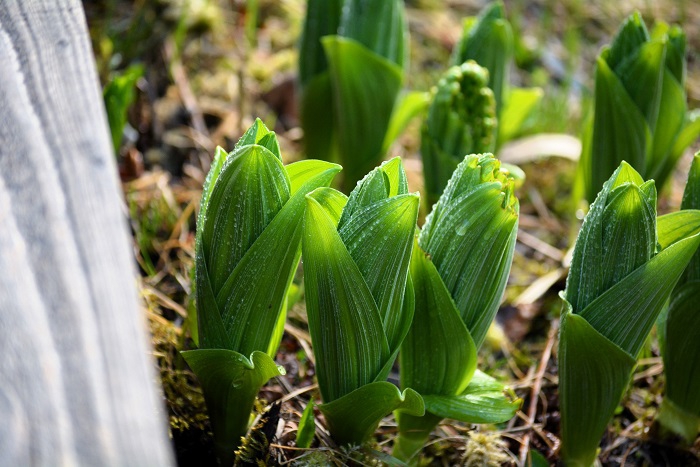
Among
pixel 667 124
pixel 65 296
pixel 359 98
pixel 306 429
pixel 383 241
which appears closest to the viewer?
pixel 65 296

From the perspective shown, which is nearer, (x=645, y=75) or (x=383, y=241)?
(x=383, y=241)

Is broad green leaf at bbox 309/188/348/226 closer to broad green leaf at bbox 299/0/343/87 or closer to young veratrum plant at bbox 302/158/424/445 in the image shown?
young veratrum plant at bbox 302/158/424/445

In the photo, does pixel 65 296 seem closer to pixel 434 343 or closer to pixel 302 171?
pixel 302 171

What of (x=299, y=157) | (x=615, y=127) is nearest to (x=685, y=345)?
(x=615, y=127)

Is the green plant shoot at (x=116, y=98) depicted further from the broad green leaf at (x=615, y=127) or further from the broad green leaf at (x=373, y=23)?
the broad green leaf at (x=615, y=127)

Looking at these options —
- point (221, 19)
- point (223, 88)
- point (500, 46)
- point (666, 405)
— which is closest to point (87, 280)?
point (666, 405)

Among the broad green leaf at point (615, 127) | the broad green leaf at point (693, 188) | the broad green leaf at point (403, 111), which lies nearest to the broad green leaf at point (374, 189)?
the broad green leaf at point (693, 188)
